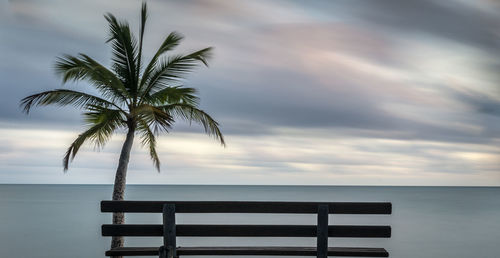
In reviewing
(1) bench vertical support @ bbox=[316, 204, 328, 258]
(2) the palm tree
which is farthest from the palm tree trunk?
(1) bench vertical support @ bbox=[316, 204, 328, 258]

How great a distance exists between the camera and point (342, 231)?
20.7ft

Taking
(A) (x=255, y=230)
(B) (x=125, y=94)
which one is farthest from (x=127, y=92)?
(A) (x=255, y=230)

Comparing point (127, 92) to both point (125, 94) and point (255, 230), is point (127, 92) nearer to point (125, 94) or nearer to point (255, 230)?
point (125, 94)

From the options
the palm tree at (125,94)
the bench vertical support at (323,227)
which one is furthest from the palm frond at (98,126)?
the bench vertical support at (323,227)

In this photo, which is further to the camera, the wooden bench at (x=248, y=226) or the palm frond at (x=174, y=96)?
the palm frond at (x=174, y=96)

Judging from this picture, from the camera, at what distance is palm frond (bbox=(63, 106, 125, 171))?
11.5m

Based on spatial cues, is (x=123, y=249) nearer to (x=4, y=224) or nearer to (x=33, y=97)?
(x=33, y=97)

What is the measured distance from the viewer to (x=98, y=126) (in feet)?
37.8

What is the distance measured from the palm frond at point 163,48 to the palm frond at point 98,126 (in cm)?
120

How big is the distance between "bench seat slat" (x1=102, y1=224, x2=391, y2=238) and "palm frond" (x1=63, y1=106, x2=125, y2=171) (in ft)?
18.0

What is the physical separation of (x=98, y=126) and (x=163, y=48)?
274 centimetres

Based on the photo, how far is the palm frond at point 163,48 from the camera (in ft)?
41.0

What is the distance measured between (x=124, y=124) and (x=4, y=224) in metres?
43.5

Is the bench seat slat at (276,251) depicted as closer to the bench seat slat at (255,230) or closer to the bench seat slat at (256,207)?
the bench seat slat at (255,230)
